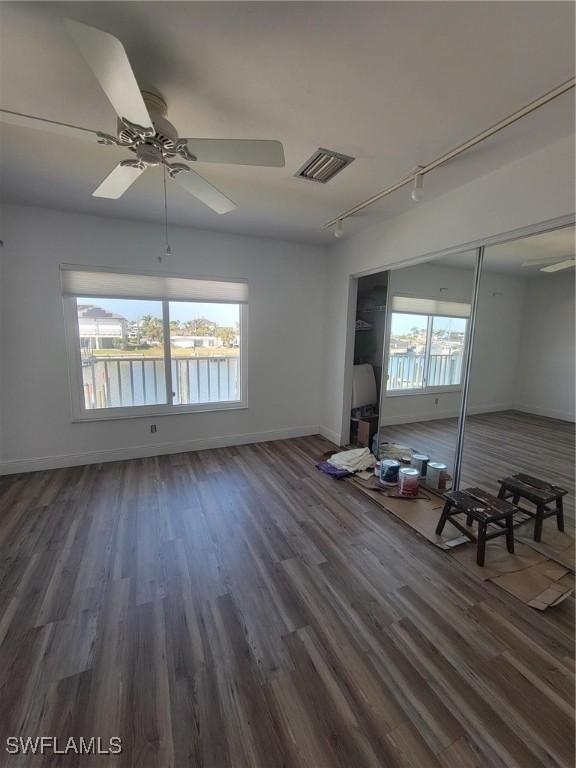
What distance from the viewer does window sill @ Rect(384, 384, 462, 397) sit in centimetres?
294

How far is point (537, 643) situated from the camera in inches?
61.8

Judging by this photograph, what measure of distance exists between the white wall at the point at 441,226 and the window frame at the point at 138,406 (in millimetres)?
1212

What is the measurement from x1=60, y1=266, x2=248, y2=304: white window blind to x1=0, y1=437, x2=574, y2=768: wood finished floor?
223cm

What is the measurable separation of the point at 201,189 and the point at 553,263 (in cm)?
249

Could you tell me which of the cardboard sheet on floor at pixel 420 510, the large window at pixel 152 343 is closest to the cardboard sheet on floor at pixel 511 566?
the cardboard sheet on floor at pixel 420 510

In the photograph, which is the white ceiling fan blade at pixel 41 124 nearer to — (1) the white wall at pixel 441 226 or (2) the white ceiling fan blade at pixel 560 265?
(1) the white wall at pixel 441 226

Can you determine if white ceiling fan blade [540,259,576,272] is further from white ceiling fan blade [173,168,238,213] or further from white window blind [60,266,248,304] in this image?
white window blind [60,266,248,304]

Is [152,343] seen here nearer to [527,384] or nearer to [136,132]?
[136,132]

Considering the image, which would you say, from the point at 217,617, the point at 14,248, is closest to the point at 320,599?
the point at 217,617

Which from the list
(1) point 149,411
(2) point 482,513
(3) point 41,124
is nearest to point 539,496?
(2) point 482,513

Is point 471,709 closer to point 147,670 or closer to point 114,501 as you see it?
point 147,670

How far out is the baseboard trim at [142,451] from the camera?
131 inches
